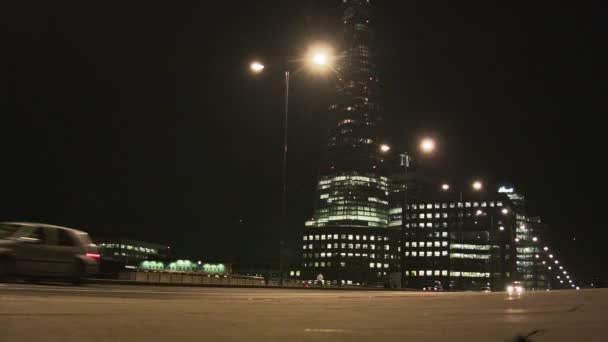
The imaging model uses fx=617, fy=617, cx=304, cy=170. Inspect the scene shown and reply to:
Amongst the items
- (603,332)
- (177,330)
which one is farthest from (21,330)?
(603,332)

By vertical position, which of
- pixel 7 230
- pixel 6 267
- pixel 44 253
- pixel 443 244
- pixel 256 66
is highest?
pixel 256 66

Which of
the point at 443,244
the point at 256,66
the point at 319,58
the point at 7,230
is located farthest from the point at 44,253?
the point at 443,244

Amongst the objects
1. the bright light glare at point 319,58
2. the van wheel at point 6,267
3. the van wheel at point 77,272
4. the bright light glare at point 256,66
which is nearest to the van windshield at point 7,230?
the van wheel at point 6,267

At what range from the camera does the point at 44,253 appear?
16.7 m

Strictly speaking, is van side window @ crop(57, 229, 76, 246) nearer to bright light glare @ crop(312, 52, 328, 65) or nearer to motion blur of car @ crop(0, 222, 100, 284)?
motion blur of car @ crop(0, 222, 100, 284)

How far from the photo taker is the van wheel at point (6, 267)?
16.0 metres

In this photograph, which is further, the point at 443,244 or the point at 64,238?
the point at 443,244

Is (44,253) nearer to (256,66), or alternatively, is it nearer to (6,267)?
(6,267)

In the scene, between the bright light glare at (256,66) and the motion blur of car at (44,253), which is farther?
the bright light glare at (256,66)

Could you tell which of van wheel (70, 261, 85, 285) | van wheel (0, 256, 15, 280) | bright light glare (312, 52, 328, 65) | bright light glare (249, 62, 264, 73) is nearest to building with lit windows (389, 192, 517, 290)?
bright light glare (249, 62, 264, 73)

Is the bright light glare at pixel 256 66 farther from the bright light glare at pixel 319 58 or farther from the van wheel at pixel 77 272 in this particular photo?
the van wheel at pixel 77 272

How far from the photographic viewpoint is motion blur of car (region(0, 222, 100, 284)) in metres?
16.2

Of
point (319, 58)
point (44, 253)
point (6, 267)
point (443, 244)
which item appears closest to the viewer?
point (6, 267)

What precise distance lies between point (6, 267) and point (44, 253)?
100 centimetres
